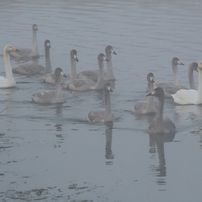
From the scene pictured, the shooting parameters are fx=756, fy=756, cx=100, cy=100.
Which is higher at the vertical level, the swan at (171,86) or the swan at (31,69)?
the swan at (31,69)

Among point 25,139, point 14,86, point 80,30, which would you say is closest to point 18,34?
point 80,30

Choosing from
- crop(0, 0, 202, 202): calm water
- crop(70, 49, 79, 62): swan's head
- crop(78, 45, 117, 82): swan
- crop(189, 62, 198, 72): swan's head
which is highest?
crop(70, 49, 79, 62): swan's head

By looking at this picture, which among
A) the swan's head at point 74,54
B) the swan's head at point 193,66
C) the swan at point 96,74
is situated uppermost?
the swan's head at point 74,54

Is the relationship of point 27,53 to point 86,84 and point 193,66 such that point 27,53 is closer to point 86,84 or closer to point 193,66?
point 86,84

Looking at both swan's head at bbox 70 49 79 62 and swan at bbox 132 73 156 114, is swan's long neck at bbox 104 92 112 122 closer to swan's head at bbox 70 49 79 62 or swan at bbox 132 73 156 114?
Answer: swan at bbox 132 73 156 114

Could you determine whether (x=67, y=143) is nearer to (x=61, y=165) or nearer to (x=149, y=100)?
(x=61, y=165)

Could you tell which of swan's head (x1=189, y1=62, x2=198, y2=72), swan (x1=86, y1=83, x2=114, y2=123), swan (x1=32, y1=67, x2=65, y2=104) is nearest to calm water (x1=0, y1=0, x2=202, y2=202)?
swan (x1=86, y1=83, x2=114, y2=123)

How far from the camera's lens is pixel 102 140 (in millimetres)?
13719

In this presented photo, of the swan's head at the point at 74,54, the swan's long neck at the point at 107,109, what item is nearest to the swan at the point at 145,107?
the swan's long neck at the point at 107,109

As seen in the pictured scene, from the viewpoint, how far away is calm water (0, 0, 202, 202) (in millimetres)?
10703

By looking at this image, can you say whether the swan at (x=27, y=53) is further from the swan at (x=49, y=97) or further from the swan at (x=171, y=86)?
the swan at (x=49, y=97)

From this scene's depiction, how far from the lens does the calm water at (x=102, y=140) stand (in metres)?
10.7

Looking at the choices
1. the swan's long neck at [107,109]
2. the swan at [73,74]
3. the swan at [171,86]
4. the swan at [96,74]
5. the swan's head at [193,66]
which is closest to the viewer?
the swan's long neck at [107,109]

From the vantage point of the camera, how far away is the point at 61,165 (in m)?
11.9
